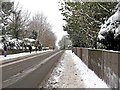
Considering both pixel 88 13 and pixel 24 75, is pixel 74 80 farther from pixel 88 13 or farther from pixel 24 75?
pixel 88 13

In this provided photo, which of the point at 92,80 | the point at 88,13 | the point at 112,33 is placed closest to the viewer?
the point at 92,80

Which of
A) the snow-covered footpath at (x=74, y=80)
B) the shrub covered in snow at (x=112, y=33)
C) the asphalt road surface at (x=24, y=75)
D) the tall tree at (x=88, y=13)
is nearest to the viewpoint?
the snow-covered footpath at (x=74, y=80)

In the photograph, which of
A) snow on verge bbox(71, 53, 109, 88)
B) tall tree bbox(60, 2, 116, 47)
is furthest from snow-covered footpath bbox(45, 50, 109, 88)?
tall tree bbox(60, 2, 116, 47)

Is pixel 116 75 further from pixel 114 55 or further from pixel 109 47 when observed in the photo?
pixel 109 47

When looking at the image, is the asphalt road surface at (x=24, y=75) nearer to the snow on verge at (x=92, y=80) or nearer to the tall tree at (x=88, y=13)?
the snow on verge at (x=92, y=80)

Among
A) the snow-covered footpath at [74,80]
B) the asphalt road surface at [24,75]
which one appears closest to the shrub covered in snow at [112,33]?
the snow-covered footpath at [74,80]

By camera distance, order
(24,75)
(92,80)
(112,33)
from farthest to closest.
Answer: (24,75) < (112,33) < (92,80)

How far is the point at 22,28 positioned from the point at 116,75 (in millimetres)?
57572

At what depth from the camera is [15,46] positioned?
5584 centimetres

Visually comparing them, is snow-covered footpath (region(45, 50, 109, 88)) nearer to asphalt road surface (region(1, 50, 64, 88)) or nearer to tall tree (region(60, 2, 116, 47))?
asphalt road surface (region(1, 50, 64, 88))

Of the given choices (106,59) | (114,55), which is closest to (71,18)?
(106,59)

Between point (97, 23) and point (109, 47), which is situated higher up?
point (97, 23)

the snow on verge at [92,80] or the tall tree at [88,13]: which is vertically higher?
the tall tree at [88,13]

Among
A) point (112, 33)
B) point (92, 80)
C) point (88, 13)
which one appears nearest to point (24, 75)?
point (92, 80)
